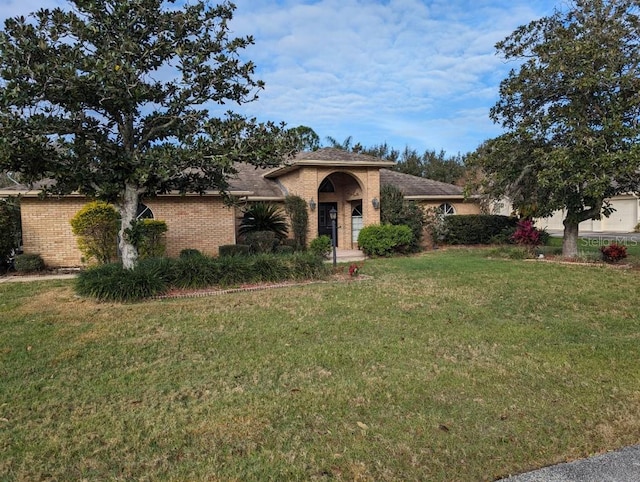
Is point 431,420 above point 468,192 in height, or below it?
below

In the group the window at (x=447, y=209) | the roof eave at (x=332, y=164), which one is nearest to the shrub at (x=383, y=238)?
the roof eave at (x=332, y=164)

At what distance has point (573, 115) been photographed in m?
13.2

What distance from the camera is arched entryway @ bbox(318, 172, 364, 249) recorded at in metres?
21.3

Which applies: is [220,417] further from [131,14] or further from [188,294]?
[131,14]

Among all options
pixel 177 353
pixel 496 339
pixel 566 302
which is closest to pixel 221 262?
pixel 177 353

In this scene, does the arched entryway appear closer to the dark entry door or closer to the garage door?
the dark entry door

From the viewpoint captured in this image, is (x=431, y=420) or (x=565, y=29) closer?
(x=431, y=420)

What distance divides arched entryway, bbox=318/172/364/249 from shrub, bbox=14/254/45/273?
11.6 meters

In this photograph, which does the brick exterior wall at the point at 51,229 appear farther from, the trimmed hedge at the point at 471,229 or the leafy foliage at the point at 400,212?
the trimmed hedge at the point at 471,229

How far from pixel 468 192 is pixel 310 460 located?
1486 centimetres

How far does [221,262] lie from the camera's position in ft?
35.1

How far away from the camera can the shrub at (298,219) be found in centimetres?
1770

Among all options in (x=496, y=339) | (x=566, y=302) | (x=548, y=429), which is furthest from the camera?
(x=566, y=302)

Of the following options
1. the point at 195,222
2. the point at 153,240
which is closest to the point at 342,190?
the point at 195,222
